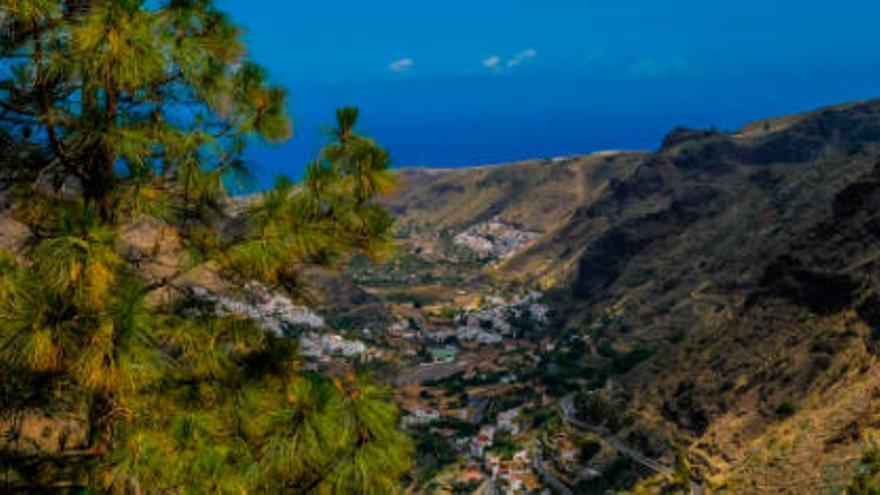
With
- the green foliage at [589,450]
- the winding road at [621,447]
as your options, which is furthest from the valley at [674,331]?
the winding road at [621,447]

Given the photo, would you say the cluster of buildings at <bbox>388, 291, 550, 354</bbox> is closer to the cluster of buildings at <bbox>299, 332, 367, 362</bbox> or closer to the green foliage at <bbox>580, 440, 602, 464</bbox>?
the cluster of buildings at <bbox>299, 332, 367, 362</bbox>

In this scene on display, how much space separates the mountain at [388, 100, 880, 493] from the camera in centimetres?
4394

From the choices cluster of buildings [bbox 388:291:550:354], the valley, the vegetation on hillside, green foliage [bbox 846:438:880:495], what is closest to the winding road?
the valley

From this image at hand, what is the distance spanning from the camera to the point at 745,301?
65188mm

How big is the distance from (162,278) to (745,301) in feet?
211

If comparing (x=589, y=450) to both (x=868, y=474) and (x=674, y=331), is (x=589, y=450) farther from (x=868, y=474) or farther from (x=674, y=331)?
(x=868, y=474)

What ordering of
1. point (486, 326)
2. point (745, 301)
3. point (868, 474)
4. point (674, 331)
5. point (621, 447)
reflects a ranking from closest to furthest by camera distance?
point (868, 474)
point (621, 447)
point (745, 301)
point (674, 331)
point (486, 326)

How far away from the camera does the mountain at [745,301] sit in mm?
43938

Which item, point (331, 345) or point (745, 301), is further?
point (331, 345)

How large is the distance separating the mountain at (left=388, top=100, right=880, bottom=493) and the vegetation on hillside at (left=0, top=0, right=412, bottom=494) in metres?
1.76

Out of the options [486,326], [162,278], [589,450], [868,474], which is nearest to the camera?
[162,278]

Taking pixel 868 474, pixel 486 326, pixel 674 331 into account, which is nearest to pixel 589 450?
pixel 674 331

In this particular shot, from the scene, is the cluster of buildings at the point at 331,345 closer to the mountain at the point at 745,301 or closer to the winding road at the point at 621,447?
the mountain at the point at 745,301

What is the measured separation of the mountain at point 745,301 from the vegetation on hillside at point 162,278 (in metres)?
1.76
